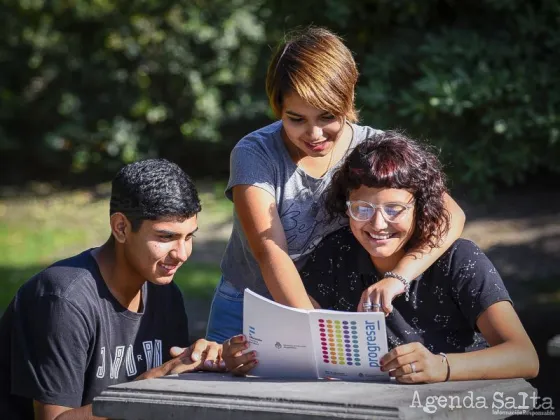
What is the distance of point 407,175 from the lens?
3.13 meters

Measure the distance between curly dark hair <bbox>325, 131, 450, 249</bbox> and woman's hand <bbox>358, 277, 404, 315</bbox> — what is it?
0.17m

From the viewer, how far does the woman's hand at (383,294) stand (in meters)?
3.02

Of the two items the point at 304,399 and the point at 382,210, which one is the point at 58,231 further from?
the point at 304,399

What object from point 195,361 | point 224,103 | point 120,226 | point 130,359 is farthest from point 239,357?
point 224,103

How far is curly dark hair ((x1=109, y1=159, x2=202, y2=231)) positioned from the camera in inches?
123

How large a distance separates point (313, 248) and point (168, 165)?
0.59 meters

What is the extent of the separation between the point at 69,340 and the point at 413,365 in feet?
3.35

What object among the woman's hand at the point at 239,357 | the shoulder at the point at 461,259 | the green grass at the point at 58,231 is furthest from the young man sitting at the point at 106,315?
the green grass at the point at 58,231

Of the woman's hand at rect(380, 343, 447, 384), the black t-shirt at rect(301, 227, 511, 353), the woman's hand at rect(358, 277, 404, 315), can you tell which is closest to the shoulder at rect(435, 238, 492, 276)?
the black t-shirt at rect(301, 227, 511, 353)

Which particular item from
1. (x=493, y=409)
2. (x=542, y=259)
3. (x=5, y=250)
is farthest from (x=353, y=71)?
(x=5, y=250)

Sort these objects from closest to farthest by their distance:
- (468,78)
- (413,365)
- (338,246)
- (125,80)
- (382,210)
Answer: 1. (413,365)
2. (382,210)
3. (338,246)
4. (468,78)
5. (125,80)

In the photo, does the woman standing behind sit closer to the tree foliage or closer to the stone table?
the stone table

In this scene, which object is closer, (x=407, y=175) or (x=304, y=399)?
(x=304, y=399)

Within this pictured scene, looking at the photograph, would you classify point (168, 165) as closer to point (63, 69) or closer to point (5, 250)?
point (5, 250)
